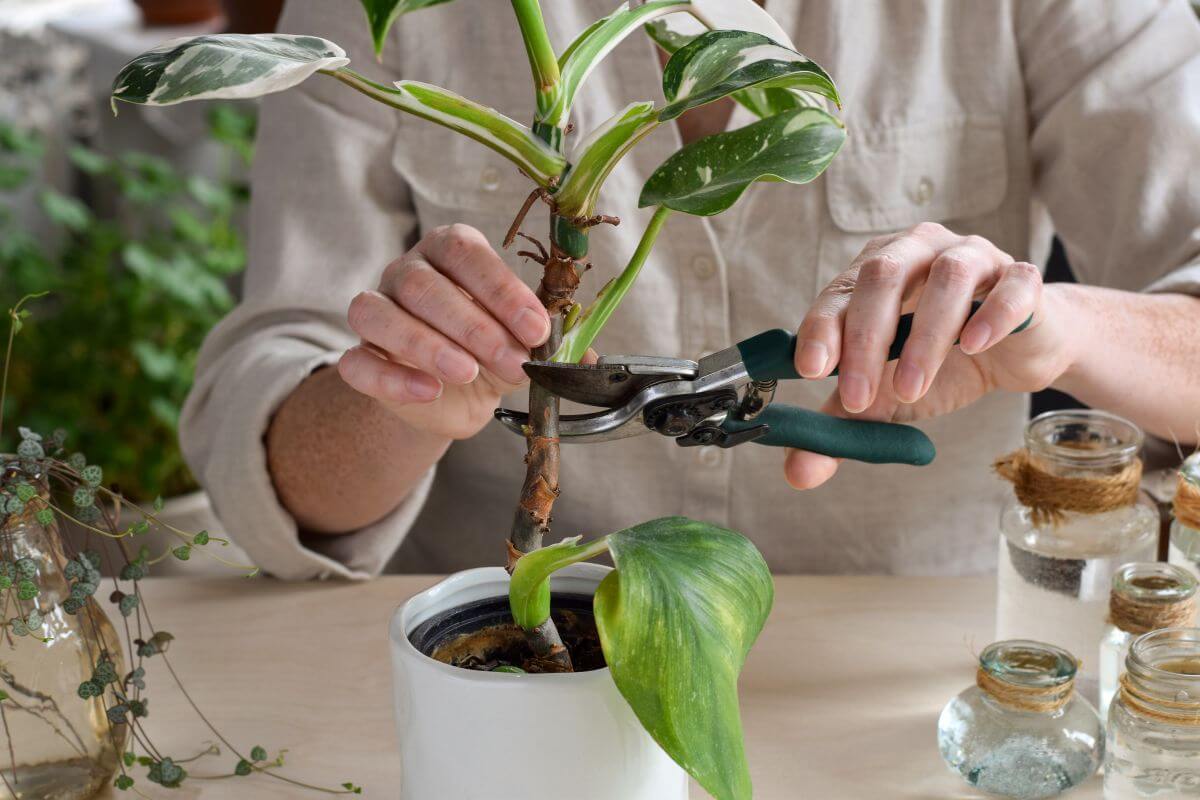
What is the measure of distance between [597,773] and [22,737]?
303 mm

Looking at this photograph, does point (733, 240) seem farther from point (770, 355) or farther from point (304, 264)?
point (770, 355)

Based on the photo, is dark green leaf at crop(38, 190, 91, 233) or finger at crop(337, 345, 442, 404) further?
dark green leaf at crop(38, 190, 91, 233)

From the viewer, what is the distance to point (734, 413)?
0.61 m

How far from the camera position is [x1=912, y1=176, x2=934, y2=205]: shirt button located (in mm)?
1118

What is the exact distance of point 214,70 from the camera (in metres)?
0.45

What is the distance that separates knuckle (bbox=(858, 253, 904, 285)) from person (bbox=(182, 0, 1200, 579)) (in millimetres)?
311

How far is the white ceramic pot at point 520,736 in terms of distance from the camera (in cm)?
50

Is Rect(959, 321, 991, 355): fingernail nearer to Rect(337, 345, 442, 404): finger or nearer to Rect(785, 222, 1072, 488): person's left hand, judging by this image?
Rect(785, 222, 1072, 488): person's left hand

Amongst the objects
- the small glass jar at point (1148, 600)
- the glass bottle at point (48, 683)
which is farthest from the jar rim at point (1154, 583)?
the glass bottle at point (48, 683)

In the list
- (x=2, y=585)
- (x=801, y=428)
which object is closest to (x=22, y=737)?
(x=2, y=585)

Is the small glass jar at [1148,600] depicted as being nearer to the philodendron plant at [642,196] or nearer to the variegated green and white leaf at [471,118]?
the philodendron plant at [642,196]

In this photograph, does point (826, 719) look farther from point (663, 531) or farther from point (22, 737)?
point (22, 737)

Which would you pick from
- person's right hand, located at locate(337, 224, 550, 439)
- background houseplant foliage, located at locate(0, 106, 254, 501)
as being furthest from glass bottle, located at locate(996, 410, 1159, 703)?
background houseplant foliage, located at locate(0, 106, 254, 501)

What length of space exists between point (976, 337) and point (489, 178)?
23.0 inches
